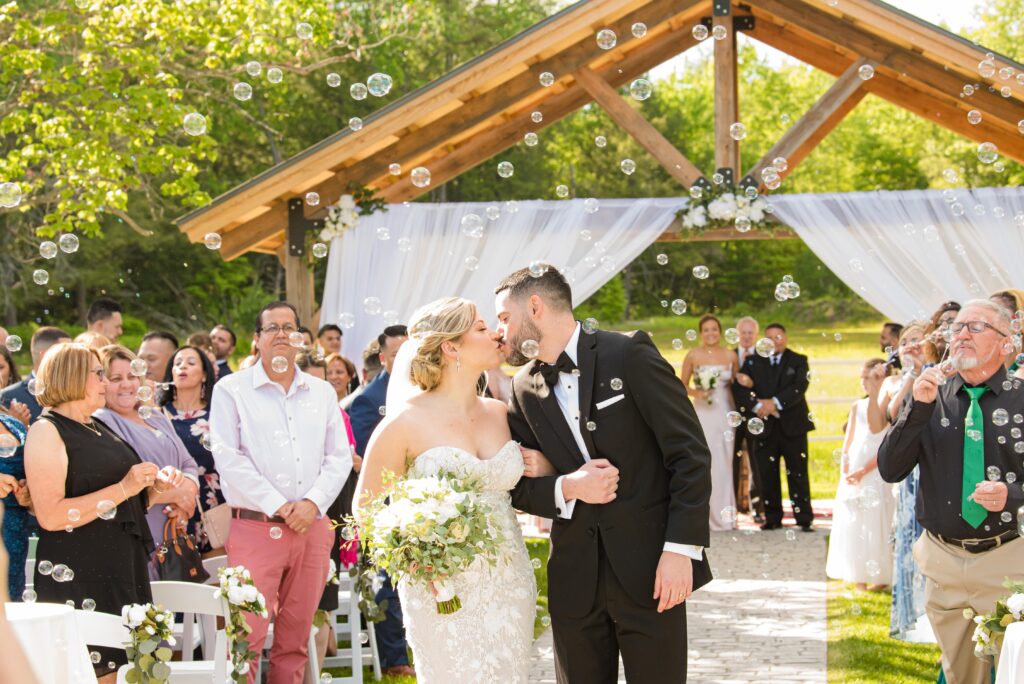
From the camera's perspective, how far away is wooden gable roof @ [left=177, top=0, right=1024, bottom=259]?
1053 cm

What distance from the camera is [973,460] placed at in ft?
16.1

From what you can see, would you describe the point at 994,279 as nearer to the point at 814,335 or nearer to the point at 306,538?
the point at 306,538

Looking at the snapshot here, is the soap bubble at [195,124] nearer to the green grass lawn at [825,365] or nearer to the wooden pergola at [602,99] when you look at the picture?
the wooden pergola at [602,99]

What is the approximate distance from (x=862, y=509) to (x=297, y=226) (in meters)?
5.80

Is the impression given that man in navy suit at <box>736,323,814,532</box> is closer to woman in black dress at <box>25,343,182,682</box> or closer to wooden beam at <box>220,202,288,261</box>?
wooden beam at <box>220,202,288,261</box>

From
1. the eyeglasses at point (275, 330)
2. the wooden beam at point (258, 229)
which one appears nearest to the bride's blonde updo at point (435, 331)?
the eyeglasses at point (275, 330)

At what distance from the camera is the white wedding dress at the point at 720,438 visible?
11.9m

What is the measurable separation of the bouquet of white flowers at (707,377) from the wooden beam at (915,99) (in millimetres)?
3141

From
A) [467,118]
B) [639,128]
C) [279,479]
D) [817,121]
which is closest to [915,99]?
[817,121]

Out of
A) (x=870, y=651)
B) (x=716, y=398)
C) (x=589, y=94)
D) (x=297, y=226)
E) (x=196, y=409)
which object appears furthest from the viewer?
(x=716, y=398)

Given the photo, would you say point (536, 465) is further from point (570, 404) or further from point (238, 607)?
point (238, 607)

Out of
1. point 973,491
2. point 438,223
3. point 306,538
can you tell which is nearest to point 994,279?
point 438,223

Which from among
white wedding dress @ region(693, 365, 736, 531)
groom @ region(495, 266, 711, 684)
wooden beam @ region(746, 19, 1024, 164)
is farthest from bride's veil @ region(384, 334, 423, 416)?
wooden beam @ region(746, 19, 1024, 164)

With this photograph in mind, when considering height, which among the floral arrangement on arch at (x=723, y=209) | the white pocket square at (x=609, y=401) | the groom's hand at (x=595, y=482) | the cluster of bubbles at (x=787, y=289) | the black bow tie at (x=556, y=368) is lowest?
the groom's hand at (x=595, y=482)
